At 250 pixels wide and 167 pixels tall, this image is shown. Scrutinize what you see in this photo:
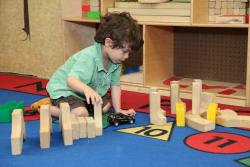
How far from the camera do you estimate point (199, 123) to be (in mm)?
1293

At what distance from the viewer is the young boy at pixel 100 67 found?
1.33 m

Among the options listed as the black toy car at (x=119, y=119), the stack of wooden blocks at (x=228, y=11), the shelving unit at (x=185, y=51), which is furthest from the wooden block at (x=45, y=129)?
the stack of wooden blocks at (x=228, y=11)

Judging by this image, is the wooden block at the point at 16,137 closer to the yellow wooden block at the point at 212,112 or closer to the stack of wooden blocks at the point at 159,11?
the yellow wooden block at the point at 212,112

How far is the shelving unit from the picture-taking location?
1.84m

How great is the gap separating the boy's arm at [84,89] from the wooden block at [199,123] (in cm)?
31

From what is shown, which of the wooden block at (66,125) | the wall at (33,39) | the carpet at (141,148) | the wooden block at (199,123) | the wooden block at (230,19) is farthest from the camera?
the wall at (33,39)

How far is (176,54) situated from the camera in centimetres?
206

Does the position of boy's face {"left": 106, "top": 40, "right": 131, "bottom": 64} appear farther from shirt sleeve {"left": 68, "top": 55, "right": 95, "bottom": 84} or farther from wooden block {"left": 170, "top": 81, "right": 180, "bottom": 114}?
wooden block {"left": 170, "top": 81, "right": 180, "bottom": 114}

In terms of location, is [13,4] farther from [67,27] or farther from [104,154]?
[104,154]

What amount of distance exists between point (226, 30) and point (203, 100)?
560 millimetres

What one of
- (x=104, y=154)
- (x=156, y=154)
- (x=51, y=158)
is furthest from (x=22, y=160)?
(x=156, y=154)

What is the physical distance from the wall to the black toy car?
0.87 meters

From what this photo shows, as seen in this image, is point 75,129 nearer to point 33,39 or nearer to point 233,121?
point 233,121

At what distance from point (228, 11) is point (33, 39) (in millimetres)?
1081
